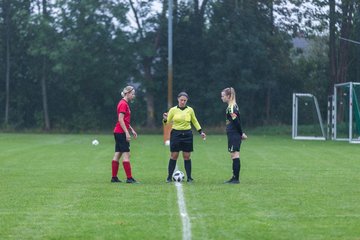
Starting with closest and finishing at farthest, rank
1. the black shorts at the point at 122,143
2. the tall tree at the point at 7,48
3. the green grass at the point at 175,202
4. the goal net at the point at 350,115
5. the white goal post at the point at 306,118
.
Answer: the green grass at the point at 175,202
the black shorts at the point at 122,143
the goal net at the point at 350,115
the white goal post at the point at 306,118
the tall tree at the point at 7,48

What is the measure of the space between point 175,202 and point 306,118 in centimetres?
3567

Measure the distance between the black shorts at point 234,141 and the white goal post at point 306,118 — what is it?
2520 centimetres

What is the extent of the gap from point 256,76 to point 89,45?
10.1 meters

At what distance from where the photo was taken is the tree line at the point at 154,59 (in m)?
49.9

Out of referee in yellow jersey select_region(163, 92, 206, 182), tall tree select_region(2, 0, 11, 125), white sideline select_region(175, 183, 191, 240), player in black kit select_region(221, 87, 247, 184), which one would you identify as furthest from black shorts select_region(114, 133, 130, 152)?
tall tree select_region(2, 0, 11, 125)

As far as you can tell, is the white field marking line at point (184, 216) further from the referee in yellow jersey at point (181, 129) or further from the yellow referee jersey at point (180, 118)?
the yellow referee jersey at point (180, 118)

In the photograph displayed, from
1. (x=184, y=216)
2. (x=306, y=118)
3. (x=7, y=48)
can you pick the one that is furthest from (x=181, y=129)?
(x=7, y=48)

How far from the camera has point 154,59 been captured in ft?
171

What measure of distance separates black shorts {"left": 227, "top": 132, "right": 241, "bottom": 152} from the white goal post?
2520cm

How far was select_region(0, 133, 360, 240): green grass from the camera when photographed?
32.4 ft

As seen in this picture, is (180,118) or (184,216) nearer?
(184,216)

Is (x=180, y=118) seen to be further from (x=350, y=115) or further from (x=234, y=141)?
(x=350, y=115)

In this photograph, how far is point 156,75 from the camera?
52.2m

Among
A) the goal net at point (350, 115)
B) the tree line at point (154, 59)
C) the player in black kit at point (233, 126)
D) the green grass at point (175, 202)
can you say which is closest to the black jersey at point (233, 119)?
the player in black kit at point (233, 126)
